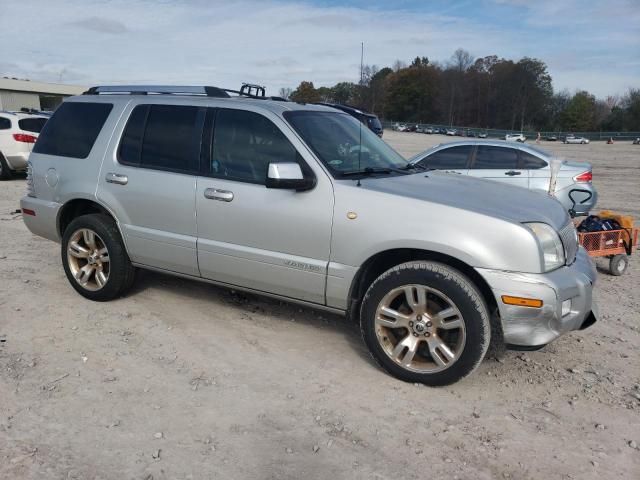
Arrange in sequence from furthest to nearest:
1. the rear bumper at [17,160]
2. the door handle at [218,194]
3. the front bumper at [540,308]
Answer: the rear bumper at [17,160] < the door handle at [218,194] < the front bumper at [540,308]

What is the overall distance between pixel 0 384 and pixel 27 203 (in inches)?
93.9

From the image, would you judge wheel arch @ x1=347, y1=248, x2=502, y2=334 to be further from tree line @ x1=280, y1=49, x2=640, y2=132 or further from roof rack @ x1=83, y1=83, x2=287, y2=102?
tree line @ x1=280, y1=49, x2=640, y2=132

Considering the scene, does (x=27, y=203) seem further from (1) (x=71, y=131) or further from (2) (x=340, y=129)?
(2) (x=340, y=129)

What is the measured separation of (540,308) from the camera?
339cm

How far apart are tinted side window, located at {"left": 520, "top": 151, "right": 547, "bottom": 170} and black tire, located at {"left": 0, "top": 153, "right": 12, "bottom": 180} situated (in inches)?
477

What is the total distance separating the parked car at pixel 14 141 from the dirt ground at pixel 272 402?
10023 millimetres

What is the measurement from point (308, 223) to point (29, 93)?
8247 cm

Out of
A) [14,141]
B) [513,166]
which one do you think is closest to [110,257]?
[513,166]

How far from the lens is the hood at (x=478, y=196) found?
365 cm

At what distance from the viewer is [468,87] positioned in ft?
371

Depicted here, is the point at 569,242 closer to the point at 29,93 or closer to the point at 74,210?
the point at 74,210

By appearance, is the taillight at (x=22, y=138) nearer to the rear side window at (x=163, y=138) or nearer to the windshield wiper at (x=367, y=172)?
the rear side window at (x=163, y=138)

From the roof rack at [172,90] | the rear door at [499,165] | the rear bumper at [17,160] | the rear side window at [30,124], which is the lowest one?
the rear bumper at [17,160]

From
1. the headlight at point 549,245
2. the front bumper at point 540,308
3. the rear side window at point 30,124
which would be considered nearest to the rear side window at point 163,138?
the front bumper at point 540,308
